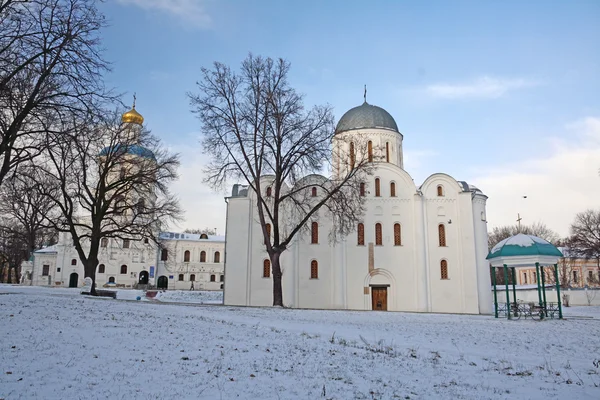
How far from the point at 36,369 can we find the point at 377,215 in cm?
2878

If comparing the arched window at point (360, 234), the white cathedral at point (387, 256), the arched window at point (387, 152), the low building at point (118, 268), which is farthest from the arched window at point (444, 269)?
the low building at point (118, 268)

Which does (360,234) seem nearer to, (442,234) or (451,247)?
(442,234)

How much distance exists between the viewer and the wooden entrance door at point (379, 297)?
109 ft

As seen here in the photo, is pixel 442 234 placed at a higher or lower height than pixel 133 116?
lower

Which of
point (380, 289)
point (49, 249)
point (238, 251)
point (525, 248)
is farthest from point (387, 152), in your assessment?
point (49, 249)

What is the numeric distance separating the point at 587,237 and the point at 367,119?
30165 mm

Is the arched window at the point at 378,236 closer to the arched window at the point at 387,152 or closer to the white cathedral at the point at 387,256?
the white cathedral at the point at 387,256

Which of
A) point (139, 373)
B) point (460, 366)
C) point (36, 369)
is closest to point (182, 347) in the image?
point (139, 373)

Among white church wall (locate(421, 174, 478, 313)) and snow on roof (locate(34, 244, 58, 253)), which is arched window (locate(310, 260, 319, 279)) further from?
snow on roof (locate(34, 244, 58, 253))

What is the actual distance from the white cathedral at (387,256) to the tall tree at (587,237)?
22169 mm

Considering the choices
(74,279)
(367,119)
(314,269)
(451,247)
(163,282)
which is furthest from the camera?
(163,282)

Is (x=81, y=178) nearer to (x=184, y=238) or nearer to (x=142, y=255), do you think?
(x=142, y=255)

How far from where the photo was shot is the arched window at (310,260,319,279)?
3353 cm

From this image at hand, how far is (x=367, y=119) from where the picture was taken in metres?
39.1
